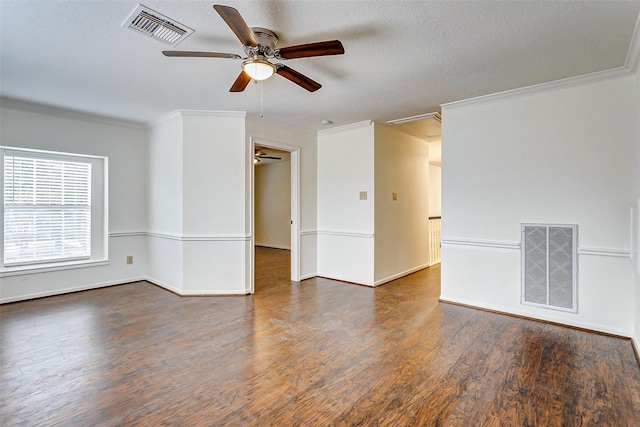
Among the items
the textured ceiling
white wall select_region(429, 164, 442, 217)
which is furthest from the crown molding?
white wall select_region(429, 164, 442, 217)

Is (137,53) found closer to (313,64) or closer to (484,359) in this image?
(313,64)

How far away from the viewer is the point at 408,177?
17.4 feet

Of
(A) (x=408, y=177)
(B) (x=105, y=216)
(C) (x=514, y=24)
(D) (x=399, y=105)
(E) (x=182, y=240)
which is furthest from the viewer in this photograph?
(A) (x=408, y=177)

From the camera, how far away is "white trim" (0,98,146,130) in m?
3.80

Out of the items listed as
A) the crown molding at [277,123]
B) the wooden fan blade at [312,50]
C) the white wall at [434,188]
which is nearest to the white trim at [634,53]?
the wooden fan blade at [312,50]

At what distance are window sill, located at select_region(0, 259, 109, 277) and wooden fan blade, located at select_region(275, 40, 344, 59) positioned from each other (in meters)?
4.13

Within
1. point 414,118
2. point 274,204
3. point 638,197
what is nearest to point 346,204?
point 414,118

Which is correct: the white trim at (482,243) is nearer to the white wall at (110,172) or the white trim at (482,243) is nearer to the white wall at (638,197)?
the white wall at (638,197)

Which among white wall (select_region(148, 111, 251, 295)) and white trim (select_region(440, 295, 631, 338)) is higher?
white wall (select_region(148, 111, 251, 295))

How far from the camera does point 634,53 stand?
8.13 feet

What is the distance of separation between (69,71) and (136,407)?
2932 mm

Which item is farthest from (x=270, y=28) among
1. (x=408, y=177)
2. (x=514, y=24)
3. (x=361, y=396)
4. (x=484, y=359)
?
(x=408, y=177)

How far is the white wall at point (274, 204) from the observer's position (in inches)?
342

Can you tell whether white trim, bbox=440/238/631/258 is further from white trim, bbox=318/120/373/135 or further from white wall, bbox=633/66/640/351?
white trim, bbox=318/120/373/135
